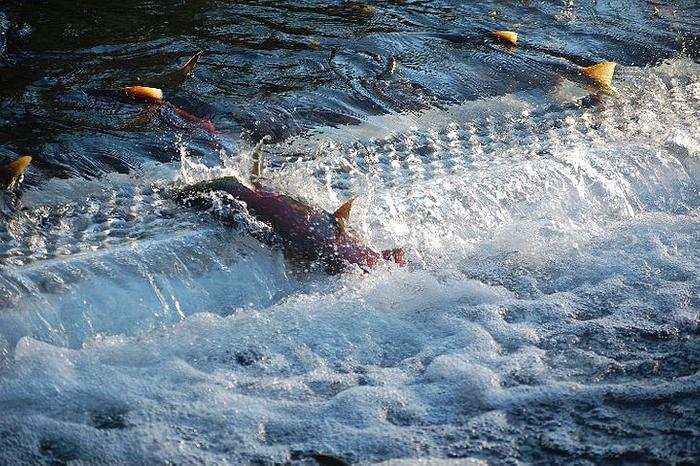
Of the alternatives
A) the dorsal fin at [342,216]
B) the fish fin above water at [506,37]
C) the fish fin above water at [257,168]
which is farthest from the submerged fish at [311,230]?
the fish fin above water at [506,37]


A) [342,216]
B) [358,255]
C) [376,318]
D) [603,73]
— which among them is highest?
[603,73]

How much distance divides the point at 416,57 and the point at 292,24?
1.01m

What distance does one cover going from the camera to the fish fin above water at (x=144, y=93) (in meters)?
4.90

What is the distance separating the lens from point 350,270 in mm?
3580

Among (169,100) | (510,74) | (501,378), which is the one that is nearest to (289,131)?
(169,100)

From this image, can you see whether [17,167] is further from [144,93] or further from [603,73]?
[603,73]

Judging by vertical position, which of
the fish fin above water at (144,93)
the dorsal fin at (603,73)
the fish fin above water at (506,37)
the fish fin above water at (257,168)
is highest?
the fish fin above water at (506,37)

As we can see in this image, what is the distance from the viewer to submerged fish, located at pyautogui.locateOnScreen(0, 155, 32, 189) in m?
3.94

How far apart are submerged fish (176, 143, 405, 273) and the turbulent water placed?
0.07 m

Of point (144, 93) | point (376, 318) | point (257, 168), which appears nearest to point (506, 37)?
point (144, 93)

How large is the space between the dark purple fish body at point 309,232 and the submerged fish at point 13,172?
1.01 m

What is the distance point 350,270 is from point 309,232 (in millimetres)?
246

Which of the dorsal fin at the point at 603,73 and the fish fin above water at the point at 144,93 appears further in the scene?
the dorsal fin at the point at 603,73

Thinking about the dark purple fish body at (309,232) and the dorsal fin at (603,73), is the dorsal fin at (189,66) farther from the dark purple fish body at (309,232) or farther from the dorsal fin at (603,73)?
the dorsal fin at (603,73)
